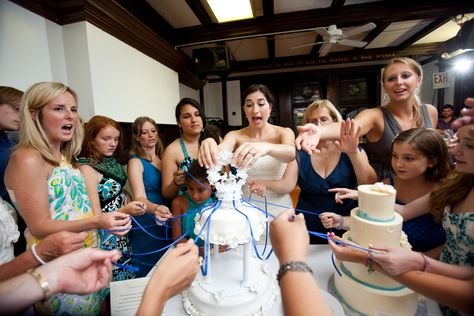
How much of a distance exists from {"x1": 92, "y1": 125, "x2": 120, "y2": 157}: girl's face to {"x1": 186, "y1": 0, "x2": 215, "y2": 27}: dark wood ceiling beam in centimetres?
277

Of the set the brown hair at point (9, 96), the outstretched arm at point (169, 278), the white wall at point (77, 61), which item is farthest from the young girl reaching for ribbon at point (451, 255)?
the white wall at point (77, 61)

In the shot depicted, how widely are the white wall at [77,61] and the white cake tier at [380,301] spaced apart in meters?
2.86

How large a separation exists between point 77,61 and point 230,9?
2.61 m

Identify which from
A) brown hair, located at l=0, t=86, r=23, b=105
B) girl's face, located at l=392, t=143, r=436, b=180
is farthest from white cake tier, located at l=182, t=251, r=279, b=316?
brown hair, located at l=0, t=86, r=23, b=105

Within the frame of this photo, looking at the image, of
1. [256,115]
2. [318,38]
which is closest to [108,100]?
[256,115]

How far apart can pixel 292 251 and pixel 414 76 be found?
1.71 metres

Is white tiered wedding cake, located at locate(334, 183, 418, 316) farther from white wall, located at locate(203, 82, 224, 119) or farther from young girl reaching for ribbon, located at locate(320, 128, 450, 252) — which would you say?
white wall, located at locate(203, 82, 224, 119)

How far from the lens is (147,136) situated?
7.45ft

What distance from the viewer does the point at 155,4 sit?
12.2 ft

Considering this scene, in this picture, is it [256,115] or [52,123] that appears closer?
[52,123]

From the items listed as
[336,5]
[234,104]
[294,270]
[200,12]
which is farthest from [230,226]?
[234,104]

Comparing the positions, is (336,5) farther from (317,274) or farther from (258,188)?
(317,274)

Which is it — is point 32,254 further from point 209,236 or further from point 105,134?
point 105,134

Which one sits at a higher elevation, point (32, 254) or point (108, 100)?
point (108, 100)
